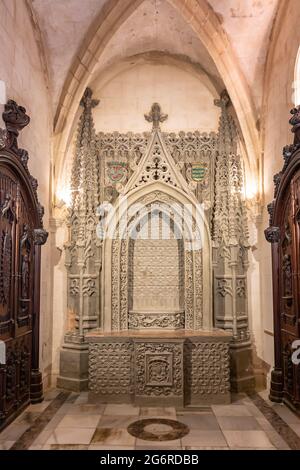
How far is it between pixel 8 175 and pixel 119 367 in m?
2.39

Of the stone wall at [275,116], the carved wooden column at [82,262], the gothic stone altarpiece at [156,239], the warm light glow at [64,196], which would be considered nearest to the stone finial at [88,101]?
the gothic stone altarpiece at [156,239]

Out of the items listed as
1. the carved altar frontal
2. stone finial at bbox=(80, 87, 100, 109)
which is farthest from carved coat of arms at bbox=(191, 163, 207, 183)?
the carved altar frontal

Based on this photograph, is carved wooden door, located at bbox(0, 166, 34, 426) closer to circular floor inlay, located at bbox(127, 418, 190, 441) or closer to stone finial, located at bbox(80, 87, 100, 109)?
circular floor inlay, located at bbox(127, 418, 190, 441)

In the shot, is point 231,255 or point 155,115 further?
point 155,115

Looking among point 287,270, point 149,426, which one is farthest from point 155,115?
point 149,426

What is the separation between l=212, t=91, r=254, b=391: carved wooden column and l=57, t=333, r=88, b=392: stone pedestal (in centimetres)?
177

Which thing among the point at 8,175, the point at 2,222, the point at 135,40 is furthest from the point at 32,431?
the point at 135,40

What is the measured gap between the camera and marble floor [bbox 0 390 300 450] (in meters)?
3.61

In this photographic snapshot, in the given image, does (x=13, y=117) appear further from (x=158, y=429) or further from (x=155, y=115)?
(x=158, y=429)

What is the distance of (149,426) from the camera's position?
13.5ft

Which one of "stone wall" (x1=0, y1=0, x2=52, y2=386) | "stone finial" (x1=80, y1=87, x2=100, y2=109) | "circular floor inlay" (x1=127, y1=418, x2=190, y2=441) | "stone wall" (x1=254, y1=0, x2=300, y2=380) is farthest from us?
"stone finial" (x1=80, y1=87, x2=100, y2=109)

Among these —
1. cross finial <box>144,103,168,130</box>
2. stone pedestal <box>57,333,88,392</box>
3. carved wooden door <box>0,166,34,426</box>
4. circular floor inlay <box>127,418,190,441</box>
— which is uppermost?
cross finial <box>144,103,168,130</box>

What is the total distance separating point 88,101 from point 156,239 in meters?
2.15

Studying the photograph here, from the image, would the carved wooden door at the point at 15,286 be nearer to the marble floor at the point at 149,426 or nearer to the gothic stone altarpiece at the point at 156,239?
the marble floor at the point at 149,426
